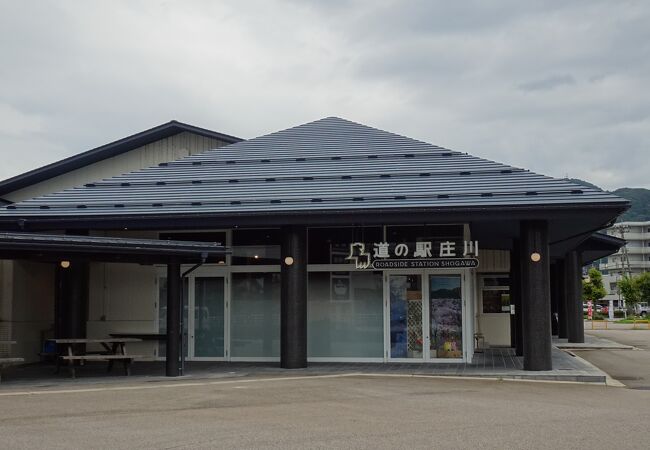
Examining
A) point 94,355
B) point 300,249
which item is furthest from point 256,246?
point 94,355

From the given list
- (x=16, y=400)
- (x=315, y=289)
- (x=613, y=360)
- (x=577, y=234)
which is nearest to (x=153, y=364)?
(x=315, y=289)

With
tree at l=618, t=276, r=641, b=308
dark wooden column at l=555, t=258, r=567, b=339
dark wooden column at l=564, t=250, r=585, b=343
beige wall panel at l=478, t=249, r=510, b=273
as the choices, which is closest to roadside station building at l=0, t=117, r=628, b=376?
beige wall panel at l=478, t=249, r=510, b=273

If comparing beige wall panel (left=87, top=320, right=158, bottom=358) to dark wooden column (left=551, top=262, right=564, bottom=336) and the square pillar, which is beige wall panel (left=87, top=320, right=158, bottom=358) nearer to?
the square pillar

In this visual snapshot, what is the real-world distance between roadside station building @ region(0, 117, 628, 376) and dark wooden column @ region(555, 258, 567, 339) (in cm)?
989

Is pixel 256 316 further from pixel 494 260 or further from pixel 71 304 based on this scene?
pixel 494 260

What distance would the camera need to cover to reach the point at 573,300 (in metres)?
29.8

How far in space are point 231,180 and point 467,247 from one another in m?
5.64

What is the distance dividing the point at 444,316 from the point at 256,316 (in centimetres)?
439

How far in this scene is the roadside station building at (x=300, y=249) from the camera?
16.5 metres

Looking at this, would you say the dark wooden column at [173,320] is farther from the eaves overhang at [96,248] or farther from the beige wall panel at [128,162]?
the beige wall panel at [128,162]

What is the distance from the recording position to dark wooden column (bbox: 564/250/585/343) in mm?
29719

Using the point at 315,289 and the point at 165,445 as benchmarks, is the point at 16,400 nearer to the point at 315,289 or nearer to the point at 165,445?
the point at 165,445

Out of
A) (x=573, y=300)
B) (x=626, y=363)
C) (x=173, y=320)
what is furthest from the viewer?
(x=573, y=300)

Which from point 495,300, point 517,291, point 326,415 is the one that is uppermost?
point 517,291
